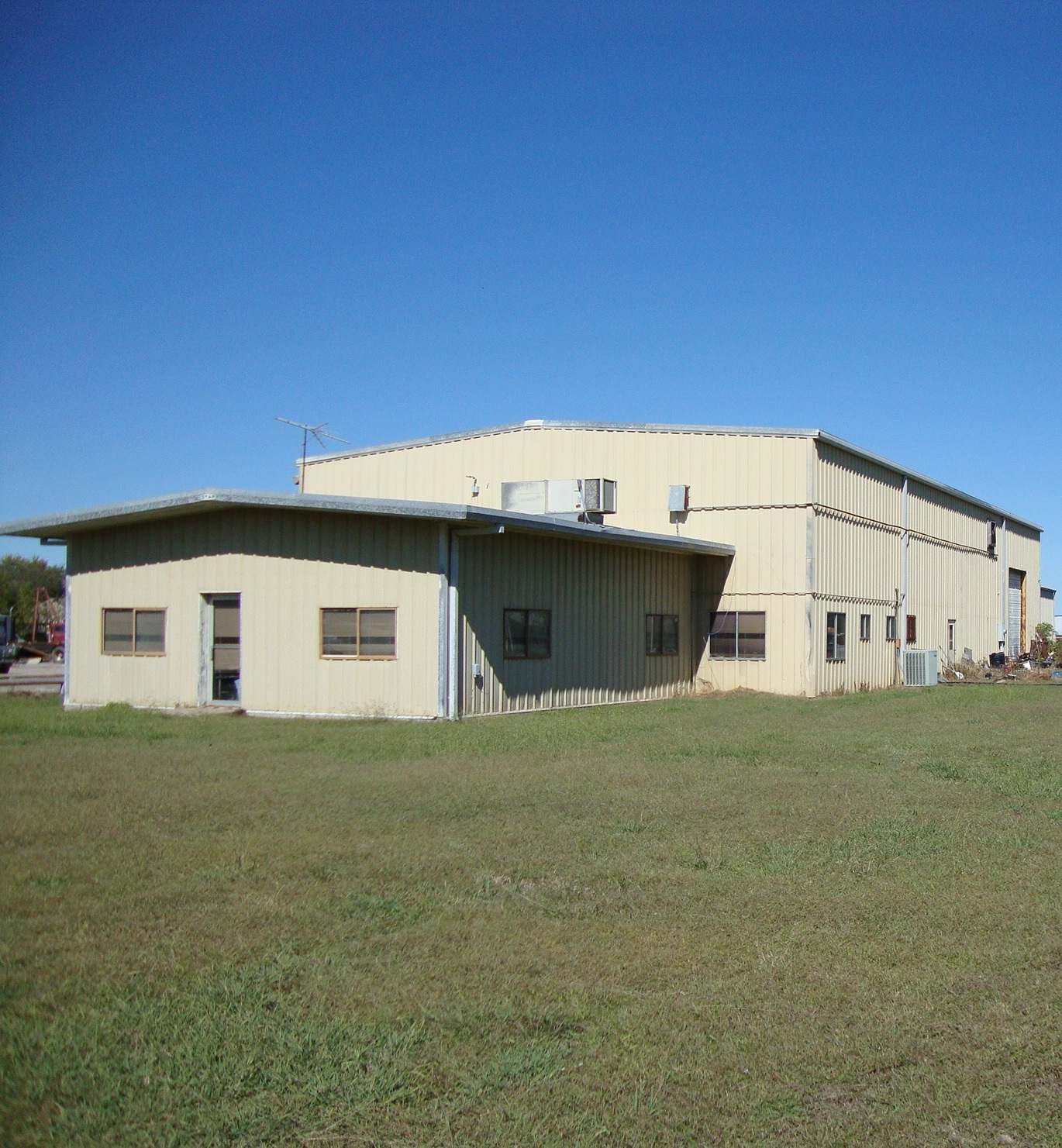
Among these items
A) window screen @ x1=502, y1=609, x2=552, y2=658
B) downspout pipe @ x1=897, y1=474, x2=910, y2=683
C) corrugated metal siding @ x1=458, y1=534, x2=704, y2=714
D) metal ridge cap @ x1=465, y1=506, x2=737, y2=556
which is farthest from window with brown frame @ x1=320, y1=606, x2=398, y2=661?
downspout pipe @ x1=897, y1=474, x2=910, y2=683

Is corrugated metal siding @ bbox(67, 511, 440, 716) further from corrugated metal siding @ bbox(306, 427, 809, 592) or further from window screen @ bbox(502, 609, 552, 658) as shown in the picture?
corrugated metal siding @ bbox(306, 427, 809, 592)

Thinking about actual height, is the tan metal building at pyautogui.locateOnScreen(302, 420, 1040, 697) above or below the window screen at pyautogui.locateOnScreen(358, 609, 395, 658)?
above

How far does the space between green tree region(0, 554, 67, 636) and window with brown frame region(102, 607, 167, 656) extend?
1802 inches

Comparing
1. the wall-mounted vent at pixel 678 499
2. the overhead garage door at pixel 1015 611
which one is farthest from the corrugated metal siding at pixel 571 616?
the overhead garage door at pixel 1015 611

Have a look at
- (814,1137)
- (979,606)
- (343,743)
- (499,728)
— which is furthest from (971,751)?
(979,606)

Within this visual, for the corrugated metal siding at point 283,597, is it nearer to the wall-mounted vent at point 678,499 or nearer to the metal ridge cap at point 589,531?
the metal ridge cap at point 589,531

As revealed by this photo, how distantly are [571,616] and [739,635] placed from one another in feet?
20.8

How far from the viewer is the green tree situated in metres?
68.7

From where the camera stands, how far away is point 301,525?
19453 millimetres

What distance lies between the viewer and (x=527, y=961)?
563cm

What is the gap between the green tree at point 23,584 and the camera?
68.7m

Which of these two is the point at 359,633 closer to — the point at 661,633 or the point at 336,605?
the point at 336,605

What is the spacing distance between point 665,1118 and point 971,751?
37.7ft

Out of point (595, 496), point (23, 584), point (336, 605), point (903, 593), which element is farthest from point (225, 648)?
point (23, 584)
